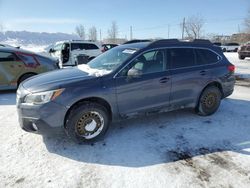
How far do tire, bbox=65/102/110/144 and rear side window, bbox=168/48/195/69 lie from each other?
174 centimetres

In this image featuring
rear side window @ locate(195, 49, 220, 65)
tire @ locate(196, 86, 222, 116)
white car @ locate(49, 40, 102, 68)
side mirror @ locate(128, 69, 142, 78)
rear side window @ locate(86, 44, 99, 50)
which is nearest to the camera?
side mirror @ locate(128, 69, 142, 78)

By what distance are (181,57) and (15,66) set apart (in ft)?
17.6

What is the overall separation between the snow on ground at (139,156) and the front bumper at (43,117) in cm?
38

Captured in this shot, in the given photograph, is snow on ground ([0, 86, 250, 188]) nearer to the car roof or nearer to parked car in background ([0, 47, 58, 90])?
the car roof

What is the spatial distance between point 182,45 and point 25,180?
12.3 ft

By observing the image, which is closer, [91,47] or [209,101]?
[209,101]

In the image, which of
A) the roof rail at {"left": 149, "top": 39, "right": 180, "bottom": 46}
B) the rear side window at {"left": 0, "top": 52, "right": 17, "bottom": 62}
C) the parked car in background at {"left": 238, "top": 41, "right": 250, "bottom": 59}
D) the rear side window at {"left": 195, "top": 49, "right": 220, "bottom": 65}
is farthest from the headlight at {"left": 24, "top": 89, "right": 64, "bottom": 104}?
the parked car in background at {"left": 238, "top": 41, "right": 250, "bottom": 59}

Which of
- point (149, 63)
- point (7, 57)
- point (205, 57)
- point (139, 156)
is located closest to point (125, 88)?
point (149, 63)

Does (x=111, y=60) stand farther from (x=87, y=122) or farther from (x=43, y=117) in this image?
(x=43, y=117)

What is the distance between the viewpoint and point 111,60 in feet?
14.7

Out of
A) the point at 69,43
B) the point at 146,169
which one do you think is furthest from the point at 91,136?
the point at 69,43

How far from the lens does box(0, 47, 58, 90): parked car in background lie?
7125 millimetres

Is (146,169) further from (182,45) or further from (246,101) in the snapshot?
(246,101)

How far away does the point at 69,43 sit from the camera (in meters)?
12.9
